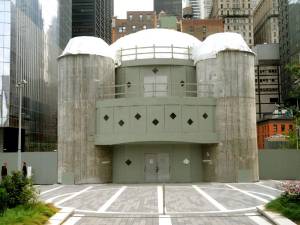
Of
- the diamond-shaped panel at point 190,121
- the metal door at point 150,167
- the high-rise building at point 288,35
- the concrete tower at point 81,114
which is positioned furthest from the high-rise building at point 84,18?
the diamond-shaped panel at point 190,121

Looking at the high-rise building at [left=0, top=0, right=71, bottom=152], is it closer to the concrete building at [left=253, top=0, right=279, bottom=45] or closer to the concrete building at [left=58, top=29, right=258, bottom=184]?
the concrete building at [left=58, top=29, right=258, bottom=184]

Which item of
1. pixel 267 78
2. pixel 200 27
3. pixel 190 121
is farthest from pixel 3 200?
pixel 267 78

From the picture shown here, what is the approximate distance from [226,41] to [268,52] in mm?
99814

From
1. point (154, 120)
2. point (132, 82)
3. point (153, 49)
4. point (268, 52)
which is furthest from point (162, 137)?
point (268, 52)

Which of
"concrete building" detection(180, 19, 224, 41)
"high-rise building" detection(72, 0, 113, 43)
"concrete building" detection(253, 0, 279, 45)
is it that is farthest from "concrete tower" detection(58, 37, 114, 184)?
"high-rise building" detection(72, 0, 113, 43)

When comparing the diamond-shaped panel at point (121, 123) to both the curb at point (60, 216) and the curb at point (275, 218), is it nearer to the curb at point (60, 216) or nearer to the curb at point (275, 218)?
the curb at point (60, 216)

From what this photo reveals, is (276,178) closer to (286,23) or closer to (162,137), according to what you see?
(162,137)

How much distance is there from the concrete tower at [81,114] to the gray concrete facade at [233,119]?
27.1 ft

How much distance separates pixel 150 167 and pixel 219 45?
10863 mm

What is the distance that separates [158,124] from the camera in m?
33.8

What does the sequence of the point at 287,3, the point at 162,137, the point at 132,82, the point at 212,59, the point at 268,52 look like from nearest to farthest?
the point at 162,137 < the point at 212,59 < the point at 132,82 < the point at 287,3 < the point at 268,52

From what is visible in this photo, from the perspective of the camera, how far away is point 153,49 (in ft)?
133

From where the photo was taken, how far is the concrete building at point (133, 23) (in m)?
139

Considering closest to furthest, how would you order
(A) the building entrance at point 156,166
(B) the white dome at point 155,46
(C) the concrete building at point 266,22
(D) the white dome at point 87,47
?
(A) the building entrance at point 156,166 < (D) the white dome at point 87,47 < (B) the white dome at point 155,46 < (C) the concrete building at point 266,22
